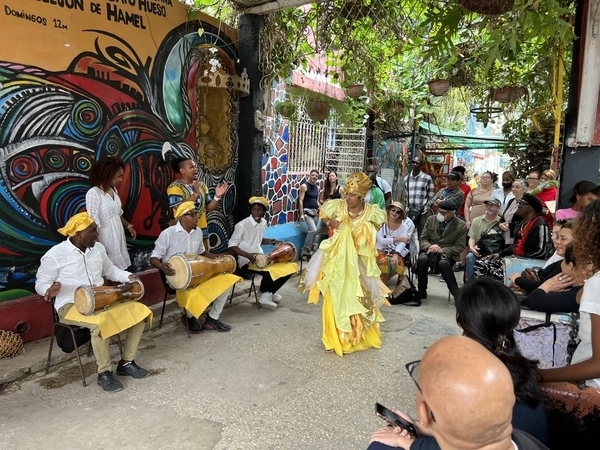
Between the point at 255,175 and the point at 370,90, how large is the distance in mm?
3463

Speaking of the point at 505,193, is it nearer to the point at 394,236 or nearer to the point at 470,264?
the point at 470,264

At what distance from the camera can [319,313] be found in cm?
545

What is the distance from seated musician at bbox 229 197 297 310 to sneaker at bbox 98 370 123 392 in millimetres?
2200

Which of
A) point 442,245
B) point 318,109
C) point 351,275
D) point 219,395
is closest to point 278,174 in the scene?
point 318,109

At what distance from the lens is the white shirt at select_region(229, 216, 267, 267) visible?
5484mm

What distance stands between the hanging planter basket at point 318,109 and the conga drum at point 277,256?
2850 mm

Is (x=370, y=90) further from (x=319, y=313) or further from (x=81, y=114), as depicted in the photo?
(x=81, y=114)

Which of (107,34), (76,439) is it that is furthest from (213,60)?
(76,439)

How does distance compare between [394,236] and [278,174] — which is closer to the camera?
[394,236]

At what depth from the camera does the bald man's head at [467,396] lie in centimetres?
A: 102

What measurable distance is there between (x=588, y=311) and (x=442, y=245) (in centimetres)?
441

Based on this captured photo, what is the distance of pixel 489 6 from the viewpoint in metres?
3.66

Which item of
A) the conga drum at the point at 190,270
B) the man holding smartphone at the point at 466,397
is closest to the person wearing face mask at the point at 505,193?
the conga drum at the point at 190,270

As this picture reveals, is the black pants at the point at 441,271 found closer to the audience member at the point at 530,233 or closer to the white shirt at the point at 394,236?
the white shirt at the point at 394,236
